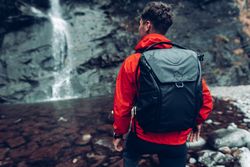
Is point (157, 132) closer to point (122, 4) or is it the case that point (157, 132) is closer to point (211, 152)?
point (211, 152)

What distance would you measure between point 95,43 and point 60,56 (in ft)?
7.49

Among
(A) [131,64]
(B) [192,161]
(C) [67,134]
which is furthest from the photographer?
(C) [67,134]

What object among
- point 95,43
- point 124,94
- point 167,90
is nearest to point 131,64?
point 124,94

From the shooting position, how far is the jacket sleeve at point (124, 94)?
121 inches

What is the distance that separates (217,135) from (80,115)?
5.52 metres

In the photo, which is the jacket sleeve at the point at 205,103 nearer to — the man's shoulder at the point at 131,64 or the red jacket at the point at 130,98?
the red jacket at the point at 130,98

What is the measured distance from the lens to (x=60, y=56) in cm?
1706

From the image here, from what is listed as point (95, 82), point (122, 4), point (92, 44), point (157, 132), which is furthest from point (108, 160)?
point (122, 4)

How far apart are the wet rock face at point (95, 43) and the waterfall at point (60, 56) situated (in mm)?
80

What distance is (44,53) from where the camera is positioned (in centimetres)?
1656

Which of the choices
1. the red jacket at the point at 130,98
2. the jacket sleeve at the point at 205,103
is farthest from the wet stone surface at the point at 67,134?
the red jacket at the point at 130,98

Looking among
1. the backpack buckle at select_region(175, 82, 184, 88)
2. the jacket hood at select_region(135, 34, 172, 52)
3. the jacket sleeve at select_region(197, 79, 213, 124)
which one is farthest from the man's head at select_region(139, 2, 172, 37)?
the jacket sleeve at select_region(197, 79, 213, 124)

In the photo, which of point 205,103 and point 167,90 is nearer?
point 167,90

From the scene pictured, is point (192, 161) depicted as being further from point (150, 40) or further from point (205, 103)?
point (150, 40)
